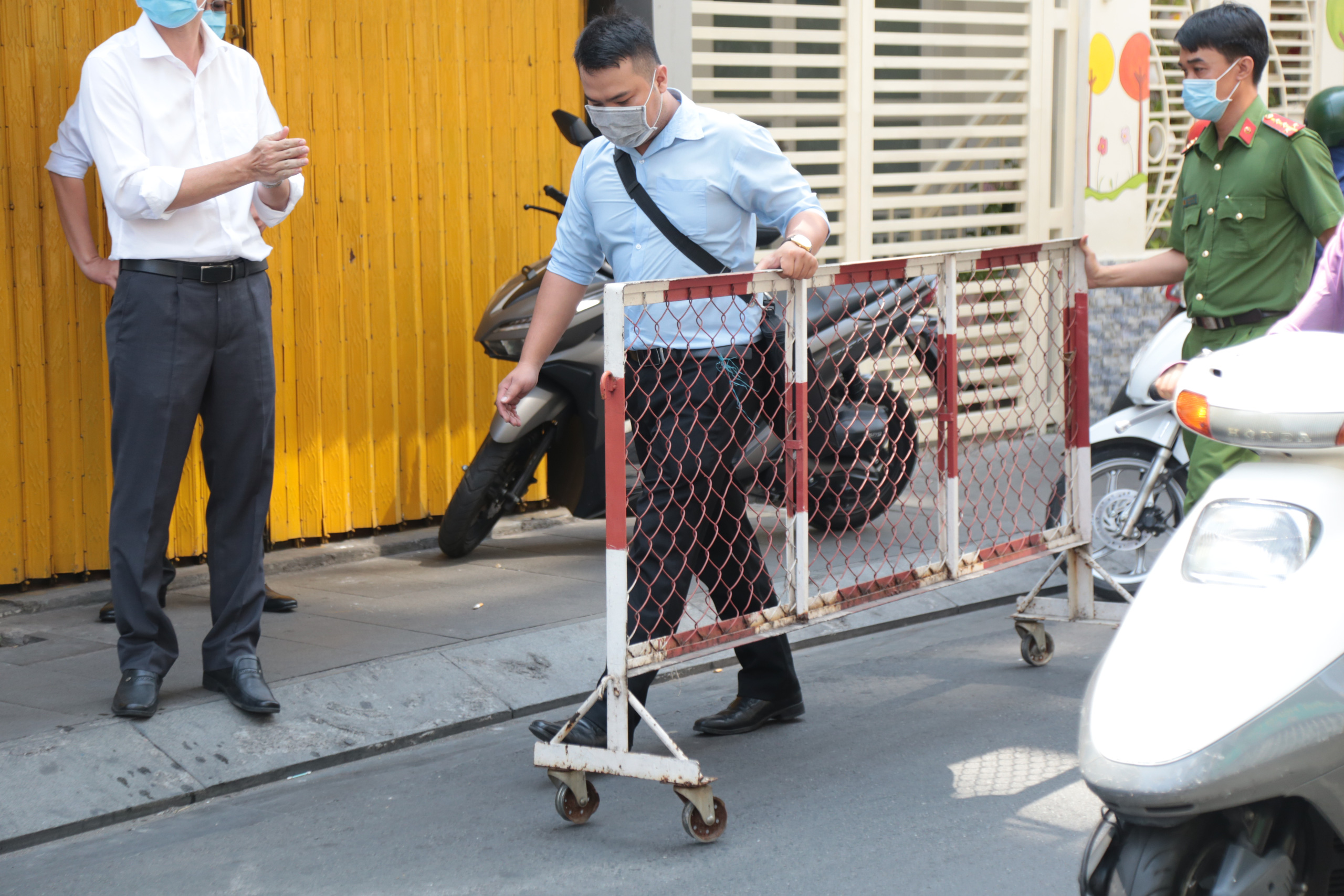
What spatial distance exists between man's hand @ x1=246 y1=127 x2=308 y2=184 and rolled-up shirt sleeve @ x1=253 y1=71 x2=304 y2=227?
11.5 inches

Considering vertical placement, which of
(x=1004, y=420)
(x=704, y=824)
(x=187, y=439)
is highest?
(x=187, y=439)

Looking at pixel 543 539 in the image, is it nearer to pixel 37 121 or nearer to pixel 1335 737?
pixel 37 121

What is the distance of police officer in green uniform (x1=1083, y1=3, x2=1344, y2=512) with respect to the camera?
4.32 meters

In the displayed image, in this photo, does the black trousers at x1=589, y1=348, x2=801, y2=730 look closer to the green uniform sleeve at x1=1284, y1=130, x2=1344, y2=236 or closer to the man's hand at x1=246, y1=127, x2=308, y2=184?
the man's hand at x1=246, y1=127, x2=308, y2=184

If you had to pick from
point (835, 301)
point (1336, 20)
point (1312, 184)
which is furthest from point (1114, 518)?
point (1336, 20)

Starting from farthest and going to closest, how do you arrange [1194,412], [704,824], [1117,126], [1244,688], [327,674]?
[1117,126] < [327,674] < [704,824] < [1194,412] < [1244,688]

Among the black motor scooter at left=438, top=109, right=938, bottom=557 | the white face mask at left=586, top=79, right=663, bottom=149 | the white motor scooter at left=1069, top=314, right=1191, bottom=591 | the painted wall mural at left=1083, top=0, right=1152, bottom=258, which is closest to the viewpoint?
the white face mask at left=586, top=79, right=663, bottom=149

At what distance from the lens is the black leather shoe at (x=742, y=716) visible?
4430 millimetres

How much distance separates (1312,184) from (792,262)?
62.4 inches

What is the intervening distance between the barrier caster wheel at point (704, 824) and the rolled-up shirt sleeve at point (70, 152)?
117 inches

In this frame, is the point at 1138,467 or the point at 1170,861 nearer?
the point at 1170,861

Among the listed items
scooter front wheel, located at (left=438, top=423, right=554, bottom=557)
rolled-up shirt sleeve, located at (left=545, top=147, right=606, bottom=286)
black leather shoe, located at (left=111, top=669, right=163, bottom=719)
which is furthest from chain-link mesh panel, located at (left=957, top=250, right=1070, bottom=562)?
black leather shoe, located at (left=111, top=669, right=163, bottom=719)

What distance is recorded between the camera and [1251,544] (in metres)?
2.51

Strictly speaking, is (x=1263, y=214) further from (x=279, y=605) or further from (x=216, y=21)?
(x=279, y=605)
